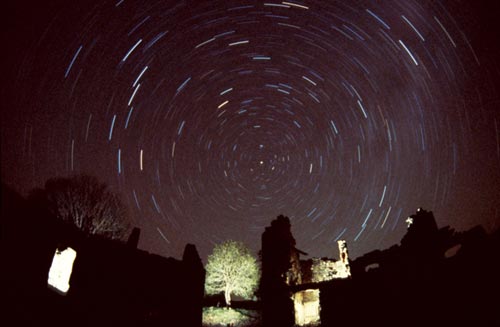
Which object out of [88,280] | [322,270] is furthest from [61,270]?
[322,270]

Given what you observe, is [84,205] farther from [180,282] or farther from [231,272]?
[231,272]

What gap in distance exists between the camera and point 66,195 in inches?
1014

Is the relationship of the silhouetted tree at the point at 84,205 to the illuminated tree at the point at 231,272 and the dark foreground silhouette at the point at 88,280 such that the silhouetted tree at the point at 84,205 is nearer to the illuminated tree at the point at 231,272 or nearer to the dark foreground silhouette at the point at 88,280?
the dark foreground silhouette at the point at 88,280

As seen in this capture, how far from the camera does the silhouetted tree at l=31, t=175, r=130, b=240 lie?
2523 cm

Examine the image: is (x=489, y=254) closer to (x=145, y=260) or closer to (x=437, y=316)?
(x=437, y=316)

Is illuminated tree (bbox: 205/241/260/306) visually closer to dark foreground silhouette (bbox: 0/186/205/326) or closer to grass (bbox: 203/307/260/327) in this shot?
grass (bbox: 203/307/260/327)

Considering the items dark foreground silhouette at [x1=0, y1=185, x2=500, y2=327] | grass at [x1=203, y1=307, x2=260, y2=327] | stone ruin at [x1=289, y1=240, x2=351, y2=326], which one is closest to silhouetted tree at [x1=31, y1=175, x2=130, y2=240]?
dark foreground silhouette at [x1=0, y1=185, x2=500, y2=327]

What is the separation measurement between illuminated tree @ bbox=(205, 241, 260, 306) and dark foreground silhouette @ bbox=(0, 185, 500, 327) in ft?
49.0

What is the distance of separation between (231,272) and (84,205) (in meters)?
21.5

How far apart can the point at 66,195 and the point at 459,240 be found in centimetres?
3447

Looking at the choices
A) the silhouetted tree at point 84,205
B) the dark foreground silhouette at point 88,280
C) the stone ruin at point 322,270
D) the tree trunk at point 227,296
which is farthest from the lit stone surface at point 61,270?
the stone ruin at point 322,270

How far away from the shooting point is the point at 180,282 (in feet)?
66.4

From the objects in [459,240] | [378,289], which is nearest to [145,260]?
[378,289]

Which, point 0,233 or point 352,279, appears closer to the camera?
point 0,233
